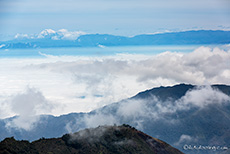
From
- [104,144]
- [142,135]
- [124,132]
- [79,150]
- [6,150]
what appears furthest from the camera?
[142,135]

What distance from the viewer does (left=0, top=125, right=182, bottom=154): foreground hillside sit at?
10097 centimetres

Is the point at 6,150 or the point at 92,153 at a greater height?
the point at 6,150

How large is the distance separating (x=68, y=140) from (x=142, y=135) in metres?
37.2

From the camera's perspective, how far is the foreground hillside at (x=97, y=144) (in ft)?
331

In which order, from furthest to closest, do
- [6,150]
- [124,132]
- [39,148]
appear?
[124,132]
[39,148]
[6,150]

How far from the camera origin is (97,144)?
121812 mm

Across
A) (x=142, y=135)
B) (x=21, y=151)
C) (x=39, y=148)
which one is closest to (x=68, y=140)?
(x=39, y=148)

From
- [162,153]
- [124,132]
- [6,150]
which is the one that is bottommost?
[162,153]

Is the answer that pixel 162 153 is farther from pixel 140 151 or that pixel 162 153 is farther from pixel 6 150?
pixel 6 150

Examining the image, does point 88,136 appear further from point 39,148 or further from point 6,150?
point 6,150

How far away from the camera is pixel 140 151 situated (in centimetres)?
13000

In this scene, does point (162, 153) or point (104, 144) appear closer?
point (104, 144)

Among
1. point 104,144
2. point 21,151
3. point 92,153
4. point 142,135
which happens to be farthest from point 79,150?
point 142,135

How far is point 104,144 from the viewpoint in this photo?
124 m
